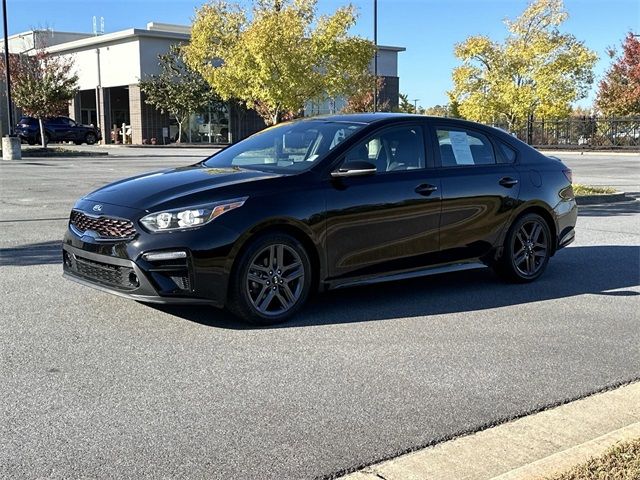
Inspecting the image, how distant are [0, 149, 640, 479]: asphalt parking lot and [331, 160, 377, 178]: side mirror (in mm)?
1180

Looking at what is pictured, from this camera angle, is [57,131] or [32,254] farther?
[57,131]

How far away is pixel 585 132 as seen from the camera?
45938mm

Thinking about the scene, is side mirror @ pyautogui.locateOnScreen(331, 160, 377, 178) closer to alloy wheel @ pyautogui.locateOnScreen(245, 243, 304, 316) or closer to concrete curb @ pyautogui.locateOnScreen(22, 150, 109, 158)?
alloy wheel @ pyautogui.locateOnScreen(245, 243, 304, 316)

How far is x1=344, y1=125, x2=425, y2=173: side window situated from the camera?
629 centimetres

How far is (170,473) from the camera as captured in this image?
331cm

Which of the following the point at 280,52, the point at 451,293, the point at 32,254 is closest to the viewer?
the point at 451,293

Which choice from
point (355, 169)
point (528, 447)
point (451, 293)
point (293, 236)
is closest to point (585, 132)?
point (451, 293)

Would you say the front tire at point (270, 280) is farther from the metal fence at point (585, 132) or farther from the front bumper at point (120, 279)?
the metal fence at point (585, 132)

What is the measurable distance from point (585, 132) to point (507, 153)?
137ft

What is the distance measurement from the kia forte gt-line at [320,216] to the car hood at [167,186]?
2 centimetres

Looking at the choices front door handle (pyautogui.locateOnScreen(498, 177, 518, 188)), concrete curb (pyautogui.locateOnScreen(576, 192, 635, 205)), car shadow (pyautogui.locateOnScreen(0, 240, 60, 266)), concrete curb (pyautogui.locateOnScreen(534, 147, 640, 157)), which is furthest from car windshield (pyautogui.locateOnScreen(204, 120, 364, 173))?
concrete curb (pyautogui.locateOnScreen(534, 147, 640, 157))

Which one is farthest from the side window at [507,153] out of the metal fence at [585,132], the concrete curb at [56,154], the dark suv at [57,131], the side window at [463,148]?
the dark suv at [57,131]

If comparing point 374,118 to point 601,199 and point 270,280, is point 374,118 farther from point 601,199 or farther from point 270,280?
point 601,199

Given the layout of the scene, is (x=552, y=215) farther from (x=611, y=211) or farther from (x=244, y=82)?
(x=244, y=82)
